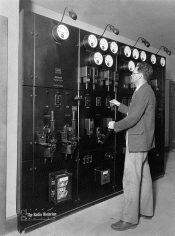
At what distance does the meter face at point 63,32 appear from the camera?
7.48ft

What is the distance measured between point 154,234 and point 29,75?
1916mm

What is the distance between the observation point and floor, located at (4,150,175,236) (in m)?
2.14

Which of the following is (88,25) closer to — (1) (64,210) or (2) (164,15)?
(2) (164,15)

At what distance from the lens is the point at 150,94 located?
2.20m

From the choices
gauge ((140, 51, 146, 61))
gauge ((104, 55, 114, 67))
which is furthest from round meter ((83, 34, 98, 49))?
gauge ((140, 51, 146, 61))

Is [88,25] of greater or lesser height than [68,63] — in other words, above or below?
above

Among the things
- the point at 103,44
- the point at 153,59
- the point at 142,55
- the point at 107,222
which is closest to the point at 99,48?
the point at 103,44

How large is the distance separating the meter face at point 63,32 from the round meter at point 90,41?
10.7 inches

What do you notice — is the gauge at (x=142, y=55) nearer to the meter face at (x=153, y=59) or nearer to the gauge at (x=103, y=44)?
the meter face at (x=153, y=59)

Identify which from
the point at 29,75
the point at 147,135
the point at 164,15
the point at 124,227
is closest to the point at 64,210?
the point at 124,227

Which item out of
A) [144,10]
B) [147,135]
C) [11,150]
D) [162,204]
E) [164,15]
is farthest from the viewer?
[164,15]

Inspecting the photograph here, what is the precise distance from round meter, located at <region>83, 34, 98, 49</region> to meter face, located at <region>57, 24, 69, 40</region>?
27cm

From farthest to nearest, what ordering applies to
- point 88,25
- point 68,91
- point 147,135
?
1. point 88,25
2. point 68,91
3. point 147,135

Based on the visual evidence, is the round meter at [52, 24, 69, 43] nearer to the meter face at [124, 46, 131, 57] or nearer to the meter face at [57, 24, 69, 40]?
the meter face at [57, 24, 69, 40]
